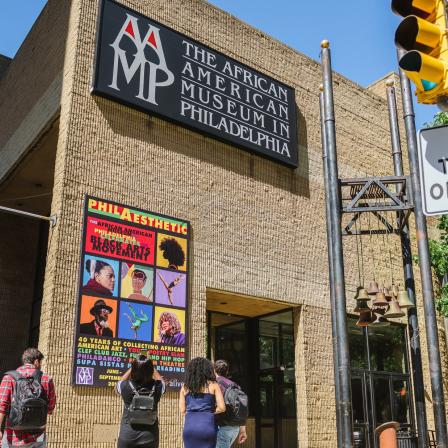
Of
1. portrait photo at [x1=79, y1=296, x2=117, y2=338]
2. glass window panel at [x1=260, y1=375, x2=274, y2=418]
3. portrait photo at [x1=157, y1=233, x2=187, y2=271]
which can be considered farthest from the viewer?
glass window panel at [x1=260, y1=375, x2=274, y2=418]

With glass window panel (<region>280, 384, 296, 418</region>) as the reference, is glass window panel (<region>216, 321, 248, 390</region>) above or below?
above

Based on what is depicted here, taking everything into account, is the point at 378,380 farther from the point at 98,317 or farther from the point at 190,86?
the point at 190,86

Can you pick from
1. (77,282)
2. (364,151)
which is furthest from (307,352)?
(364,151)

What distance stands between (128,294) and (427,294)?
18.2 ft

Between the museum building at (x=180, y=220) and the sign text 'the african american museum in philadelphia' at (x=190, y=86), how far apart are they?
1.5 inches

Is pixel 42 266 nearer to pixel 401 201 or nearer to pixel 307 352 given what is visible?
pixel 307 352

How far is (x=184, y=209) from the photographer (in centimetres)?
1317

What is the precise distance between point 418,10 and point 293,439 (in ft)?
42.3

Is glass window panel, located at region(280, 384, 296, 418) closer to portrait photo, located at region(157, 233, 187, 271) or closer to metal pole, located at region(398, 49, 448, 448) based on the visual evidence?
portrait photo, located at region(157, 233, 187, 271)

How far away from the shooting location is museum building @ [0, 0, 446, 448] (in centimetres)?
1128

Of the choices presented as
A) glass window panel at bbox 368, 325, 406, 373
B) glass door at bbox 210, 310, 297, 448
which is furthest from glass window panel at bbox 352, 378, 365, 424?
glass door at bbox 210, 310, 297, 448

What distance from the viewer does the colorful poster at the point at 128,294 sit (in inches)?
429

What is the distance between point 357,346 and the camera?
1577 centimetres

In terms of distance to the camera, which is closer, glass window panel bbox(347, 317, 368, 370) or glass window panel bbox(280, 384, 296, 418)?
glass window panel bbox(280, 384, 296, 418)
